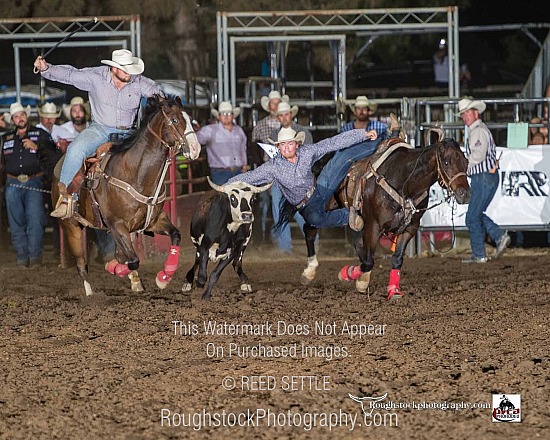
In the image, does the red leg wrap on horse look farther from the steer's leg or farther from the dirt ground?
the steer's leg

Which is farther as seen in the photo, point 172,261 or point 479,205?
point 479,205

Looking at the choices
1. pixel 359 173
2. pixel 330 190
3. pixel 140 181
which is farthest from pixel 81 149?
pixel 359 173

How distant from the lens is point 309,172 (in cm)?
840

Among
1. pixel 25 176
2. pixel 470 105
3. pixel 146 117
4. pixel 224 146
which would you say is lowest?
pixel 25 176

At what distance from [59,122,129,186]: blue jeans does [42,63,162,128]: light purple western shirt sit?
0.15m

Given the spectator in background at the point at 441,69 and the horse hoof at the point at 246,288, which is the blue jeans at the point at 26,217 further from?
the spectator in background at the point at 441,69

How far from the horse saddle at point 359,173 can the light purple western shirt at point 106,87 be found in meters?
1.80

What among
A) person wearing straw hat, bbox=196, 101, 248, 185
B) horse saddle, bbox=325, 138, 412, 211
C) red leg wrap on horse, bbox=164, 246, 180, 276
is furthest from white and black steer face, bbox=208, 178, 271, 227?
person wearing straw hat, bbox=196, 101, 248, 185

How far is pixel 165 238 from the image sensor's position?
1173 centimetres

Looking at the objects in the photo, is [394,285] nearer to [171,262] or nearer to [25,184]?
[171,262]

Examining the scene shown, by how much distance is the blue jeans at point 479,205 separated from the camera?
34.8 ft

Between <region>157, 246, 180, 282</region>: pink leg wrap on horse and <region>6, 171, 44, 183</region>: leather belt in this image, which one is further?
<region>6, 171, 44, 183</region>: leather belt

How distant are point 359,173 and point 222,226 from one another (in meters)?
1.27

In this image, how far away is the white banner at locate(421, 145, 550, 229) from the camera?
11.1 metres
